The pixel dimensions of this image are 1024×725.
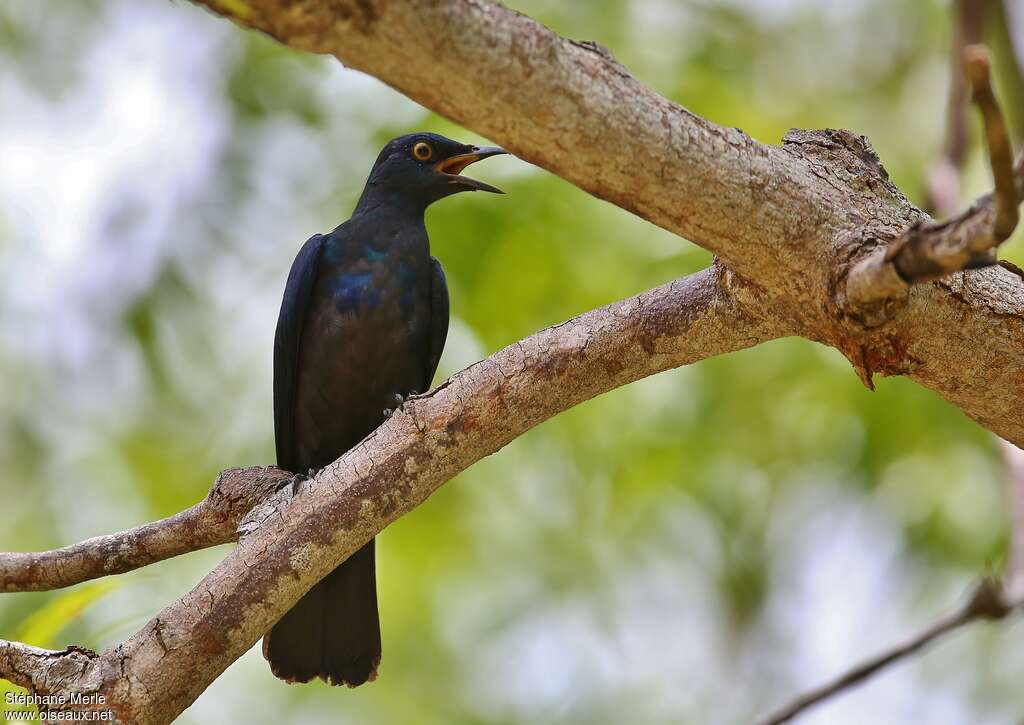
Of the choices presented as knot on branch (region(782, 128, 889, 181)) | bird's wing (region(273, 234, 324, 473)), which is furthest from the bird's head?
knot on branch (region(782, 128, 889, 181))

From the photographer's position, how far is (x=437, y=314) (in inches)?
193

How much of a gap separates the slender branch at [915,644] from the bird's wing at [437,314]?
9.74ft

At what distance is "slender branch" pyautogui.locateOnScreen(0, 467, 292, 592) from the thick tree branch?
439 mm

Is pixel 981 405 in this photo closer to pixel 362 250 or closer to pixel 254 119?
pixel 362 250

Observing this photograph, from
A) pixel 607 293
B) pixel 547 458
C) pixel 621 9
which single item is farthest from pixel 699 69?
pixel 547 458

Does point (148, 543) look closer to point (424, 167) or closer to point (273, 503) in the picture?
point (273, 503)

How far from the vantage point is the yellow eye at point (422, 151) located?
513 centimetres

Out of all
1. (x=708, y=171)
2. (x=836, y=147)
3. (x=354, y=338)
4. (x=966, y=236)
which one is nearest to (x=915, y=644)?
(x=966, y=236)

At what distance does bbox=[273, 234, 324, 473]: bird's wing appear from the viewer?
15.6 feet

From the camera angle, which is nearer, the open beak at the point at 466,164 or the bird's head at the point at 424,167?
the open beak at the point at 466,164

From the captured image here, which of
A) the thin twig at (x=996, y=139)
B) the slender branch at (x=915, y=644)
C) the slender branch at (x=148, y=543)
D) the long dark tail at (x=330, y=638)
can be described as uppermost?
the long dark tail at (x=330, y=638)

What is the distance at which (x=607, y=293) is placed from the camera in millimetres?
5625

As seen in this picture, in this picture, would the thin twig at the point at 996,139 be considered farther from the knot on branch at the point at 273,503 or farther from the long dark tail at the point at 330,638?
the long dark tail at the point at 330,638

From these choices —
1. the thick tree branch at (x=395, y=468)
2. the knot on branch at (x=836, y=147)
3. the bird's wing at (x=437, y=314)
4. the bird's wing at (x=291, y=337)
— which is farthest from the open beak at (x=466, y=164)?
the knot on branch at (x=836, y=147)
